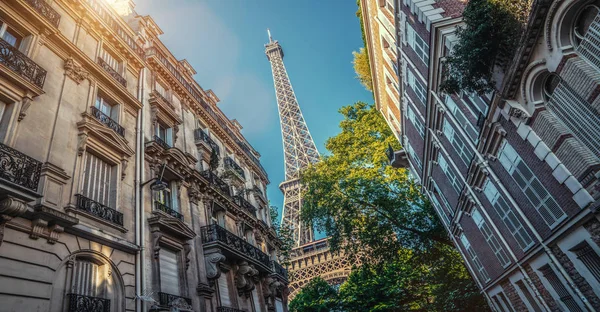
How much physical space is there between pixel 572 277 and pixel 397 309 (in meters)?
20.0

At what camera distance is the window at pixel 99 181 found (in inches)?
412

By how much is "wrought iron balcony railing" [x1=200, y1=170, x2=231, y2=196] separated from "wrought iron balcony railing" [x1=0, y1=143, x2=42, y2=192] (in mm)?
9509

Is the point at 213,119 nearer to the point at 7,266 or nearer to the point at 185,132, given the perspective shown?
the point at 185,132

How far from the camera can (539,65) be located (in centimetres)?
765

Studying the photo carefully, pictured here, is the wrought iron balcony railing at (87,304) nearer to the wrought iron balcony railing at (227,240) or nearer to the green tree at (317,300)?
the wrought iron balcony railing at (227,240)

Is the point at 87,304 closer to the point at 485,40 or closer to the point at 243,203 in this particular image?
the point at 485,40

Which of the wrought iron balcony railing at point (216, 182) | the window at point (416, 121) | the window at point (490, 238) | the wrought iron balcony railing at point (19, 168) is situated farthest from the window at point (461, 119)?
the wrought iron balcony railing at point (19, 168)

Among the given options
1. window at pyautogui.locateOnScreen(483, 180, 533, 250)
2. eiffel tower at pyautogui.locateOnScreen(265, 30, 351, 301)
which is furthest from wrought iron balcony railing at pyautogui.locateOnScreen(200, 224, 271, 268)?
eiffel tower at pyautogui.locateOnScreen(265, 30, 351, 301)

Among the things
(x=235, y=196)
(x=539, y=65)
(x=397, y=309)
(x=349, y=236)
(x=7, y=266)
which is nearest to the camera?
(x=7, y=266)

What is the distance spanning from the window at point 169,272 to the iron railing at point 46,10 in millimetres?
9094

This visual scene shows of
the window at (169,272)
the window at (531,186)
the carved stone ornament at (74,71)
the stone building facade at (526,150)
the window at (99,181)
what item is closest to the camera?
the stone building facade at (526,150)

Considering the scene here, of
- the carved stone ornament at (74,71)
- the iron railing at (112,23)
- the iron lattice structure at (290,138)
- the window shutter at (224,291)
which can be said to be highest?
the iron lattice structure at (290,138)

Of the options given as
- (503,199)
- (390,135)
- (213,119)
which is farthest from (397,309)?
(213,119)

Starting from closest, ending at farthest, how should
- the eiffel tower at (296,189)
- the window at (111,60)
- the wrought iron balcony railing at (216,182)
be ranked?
the window at (111,60)
the wrought iron balcony railing at (216,182)
the eiffel tower at (296,189)
